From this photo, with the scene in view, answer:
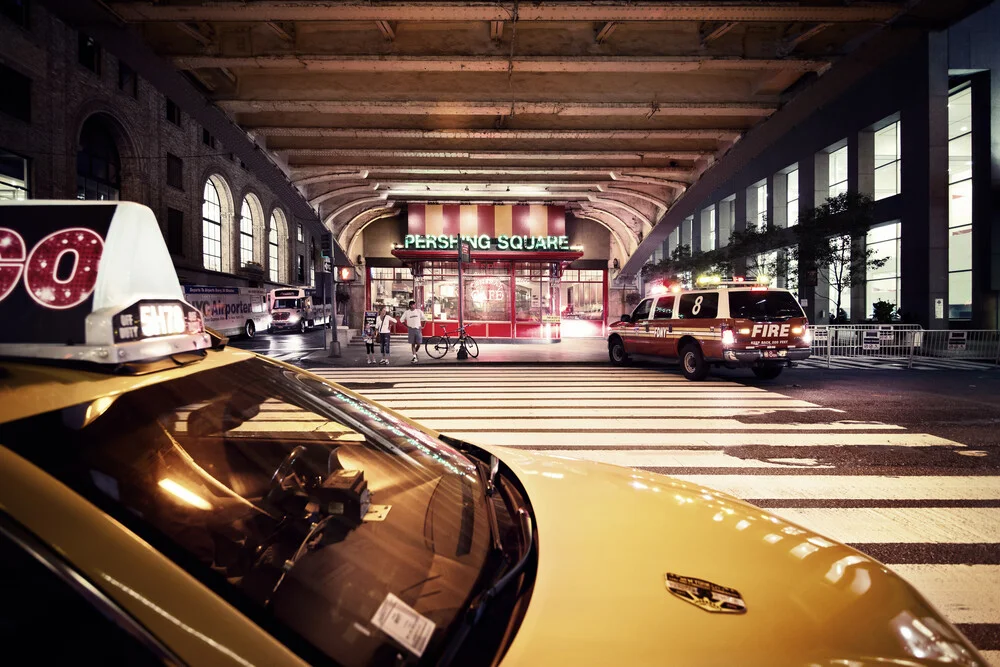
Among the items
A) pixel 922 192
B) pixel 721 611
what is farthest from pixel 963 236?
pixel 721 611

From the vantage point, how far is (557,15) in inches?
379

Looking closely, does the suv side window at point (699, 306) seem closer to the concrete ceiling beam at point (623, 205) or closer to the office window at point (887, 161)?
the concrete ceiling beam at point (623, 205)

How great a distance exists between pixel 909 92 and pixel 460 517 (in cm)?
2964

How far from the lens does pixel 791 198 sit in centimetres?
3284

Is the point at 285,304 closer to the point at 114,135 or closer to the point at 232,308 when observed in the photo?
the point at 232,308

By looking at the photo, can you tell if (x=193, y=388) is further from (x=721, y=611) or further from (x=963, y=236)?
(x=963, y=236)

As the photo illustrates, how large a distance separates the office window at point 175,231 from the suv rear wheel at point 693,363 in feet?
99.0

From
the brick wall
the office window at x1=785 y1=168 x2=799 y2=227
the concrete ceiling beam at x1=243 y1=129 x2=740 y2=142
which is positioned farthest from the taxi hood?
the office window at x1=785 y1=168 x2=799 y2=227

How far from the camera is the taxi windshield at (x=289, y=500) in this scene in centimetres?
116

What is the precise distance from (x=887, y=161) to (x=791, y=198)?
6.83 meters

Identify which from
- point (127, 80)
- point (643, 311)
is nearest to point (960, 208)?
point (643, 311)

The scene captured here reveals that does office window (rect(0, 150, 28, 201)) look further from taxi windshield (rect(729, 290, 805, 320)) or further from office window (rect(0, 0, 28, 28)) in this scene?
taxi windshield (rect(729, 290, 805, 320))

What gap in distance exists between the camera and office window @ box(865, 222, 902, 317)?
2539 cm

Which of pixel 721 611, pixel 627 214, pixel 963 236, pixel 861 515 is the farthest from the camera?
pixel 627 214
